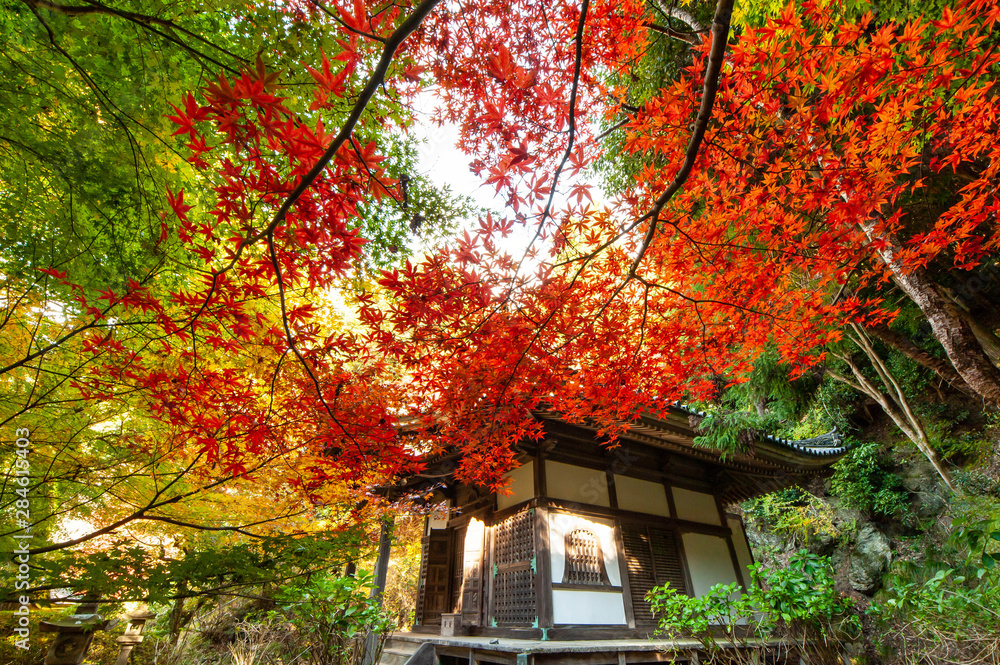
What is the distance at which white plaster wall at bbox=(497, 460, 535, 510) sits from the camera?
671 centimetres

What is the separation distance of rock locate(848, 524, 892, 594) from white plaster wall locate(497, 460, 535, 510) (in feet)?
36.4

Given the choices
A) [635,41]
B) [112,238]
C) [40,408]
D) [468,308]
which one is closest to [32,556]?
[40,408]

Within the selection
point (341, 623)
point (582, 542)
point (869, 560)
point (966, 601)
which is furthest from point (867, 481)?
point (341, 623)

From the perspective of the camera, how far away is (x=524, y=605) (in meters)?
5.95

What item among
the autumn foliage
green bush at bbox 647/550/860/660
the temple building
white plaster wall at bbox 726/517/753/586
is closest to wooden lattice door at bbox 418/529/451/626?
the temple building

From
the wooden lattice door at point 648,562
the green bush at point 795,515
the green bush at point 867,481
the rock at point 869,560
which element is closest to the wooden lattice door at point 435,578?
the wooden lattice door at point 648,562

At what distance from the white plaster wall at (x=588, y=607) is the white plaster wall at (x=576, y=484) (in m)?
1.24

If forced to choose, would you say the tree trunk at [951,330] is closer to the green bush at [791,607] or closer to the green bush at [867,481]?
the green bush at [791,607]

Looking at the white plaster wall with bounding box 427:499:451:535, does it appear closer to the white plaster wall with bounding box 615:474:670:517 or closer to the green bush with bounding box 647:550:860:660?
the white plaster wall with bounding box 615:474:670:517

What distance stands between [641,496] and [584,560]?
1.80 m

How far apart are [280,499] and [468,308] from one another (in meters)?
6.52

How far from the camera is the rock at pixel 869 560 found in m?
11.4

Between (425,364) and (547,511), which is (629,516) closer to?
(547,511)

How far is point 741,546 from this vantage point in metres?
8.75
